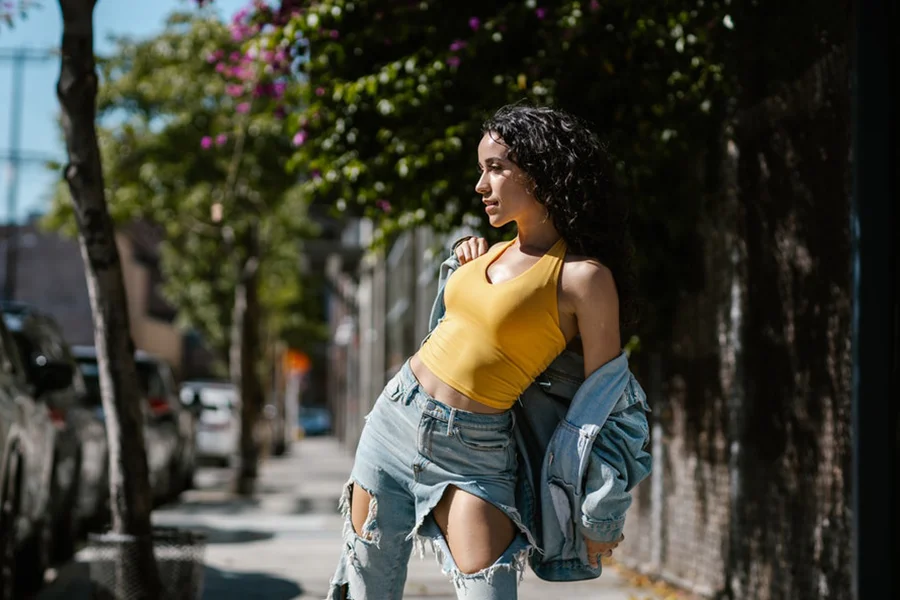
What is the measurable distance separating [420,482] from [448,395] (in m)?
0.23

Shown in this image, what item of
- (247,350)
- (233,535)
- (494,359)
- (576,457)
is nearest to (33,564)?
(233,535)

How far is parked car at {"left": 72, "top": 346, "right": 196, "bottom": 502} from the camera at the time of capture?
578 inches

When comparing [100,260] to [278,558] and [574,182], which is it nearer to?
[574,182]

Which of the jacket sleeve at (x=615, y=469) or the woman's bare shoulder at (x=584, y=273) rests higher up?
the woman's bare shoulder at (x=584, y=273)

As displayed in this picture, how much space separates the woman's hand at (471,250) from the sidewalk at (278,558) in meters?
4.40

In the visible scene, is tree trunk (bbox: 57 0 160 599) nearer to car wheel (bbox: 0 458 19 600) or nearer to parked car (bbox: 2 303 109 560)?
car wheel (bbox: 0 458 19 600)

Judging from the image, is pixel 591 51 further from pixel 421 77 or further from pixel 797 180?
pixel 797 180

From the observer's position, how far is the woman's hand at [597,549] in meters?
3.32

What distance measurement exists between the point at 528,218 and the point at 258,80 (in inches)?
375

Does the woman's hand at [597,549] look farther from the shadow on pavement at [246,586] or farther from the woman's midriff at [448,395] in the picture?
the shadow on pavement at [246,586]

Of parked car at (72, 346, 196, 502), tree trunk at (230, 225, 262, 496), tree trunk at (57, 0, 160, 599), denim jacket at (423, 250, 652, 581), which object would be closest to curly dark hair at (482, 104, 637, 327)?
denim jacket at (423, 250, 652, 581)

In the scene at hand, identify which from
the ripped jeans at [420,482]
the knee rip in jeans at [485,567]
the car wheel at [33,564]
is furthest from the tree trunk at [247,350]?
the knee rip in jeans at [485,567]

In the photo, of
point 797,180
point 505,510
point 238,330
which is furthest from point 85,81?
point 238,330

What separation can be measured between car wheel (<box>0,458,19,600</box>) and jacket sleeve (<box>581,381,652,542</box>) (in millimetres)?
4286
